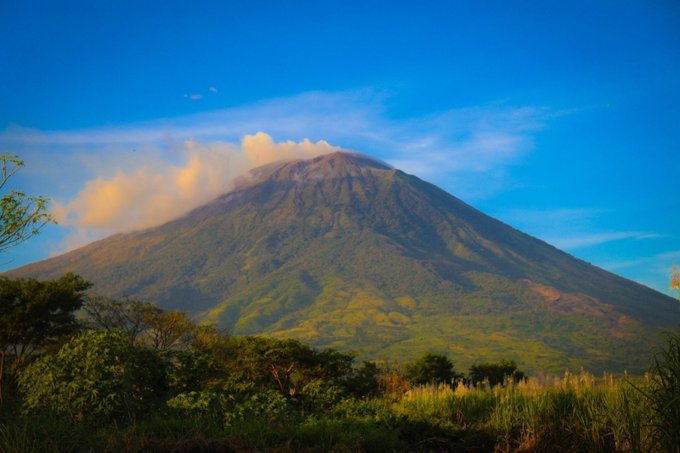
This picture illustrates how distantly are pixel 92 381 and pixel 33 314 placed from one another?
15717mm

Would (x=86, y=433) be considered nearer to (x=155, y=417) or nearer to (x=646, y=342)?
(x=155, y=417)

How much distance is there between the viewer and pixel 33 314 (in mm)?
24094

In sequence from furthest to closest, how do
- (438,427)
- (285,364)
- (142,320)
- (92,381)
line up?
(142,320) → (285,364) → (92,381) → (438,427)

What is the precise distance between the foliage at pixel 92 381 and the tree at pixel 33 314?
40.9 feet

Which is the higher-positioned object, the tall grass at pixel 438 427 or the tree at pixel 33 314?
the tree at pixel 33 314

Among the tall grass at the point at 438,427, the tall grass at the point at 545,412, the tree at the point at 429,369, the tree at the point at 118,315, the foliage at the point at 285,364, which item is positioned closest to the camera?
the tall grass at the point at 438,427

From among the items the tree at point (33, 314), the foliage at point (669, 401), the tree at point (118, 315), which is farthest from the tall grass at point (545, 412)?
the tree at point (118, 315)

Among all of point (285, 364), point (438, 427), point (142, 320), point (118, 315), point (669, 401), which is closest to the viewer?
point (669, 401)

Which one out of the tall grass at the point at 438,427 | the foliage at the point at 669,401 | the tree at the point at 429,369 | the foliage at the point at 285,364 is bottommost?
the tree at the point at 429,369

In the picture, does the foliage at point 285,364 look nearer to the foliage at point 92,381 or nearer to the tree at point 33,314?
the tree at point 33,314

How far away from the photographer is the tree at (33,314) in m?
23.5

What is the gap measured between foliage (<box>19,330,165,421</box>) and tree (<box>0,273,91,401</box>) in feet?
40.9

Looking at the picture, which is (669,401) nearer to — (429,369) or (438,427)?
(438,427)

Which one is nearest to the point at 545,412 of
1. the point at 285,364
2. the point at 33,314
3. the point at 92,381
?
the point at 92,381
